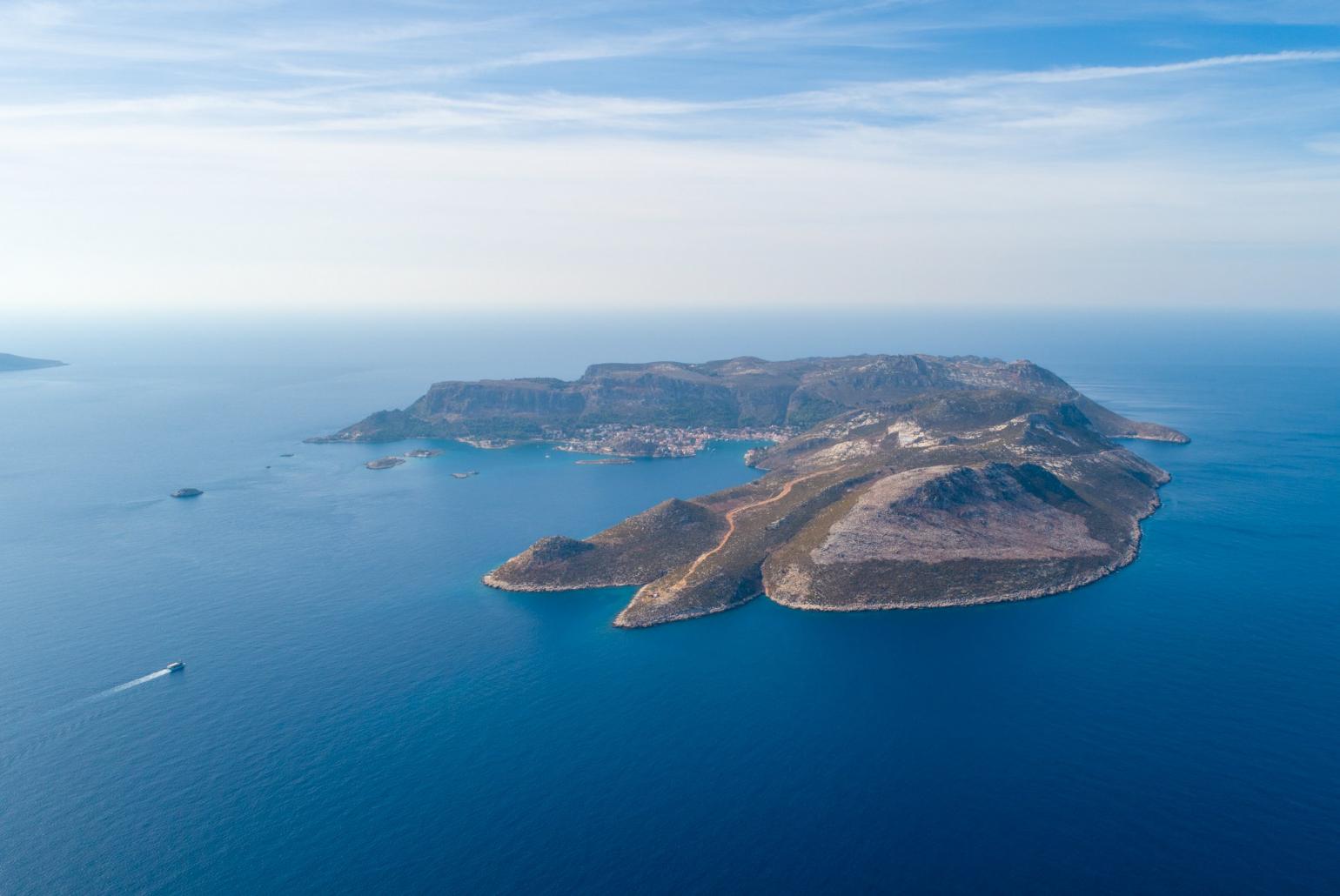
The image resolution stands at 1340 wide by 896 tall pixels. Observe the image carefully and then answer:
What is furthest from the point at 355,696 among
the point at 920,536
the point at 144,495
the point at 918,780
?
the point at 144,495

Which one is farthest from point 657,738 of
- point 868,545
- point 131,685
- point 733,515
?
point 733,515

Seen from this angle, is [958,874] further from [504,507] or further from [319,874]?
[504,507]

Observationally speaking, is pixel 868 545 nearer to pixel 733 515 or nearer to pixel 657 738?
pixel 733 515

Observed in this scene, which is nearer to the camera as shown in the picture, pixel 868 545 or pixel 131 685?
pixel 131 685

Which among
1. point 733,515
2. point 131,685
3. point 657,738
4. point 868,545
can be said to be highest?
point 868,545

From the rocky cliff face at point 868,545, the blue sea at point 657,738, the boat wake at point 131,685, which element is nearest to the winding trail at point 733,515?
the rocky cliff face at point 868,545

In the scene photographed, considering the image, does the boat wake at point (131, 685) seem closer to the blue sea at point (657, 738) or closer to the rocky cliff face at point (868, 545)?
the blue sea at point (657, 738)

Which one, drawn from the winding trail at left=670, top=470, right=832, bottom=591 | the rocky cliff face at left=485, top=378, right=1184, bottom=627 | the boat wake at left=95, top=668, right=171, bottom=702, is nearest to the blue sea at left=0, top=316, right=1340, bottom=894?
the boat wake at left=95, top=668, right=171, bottom=702

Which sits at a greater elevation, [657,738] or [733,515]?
[733,515]
